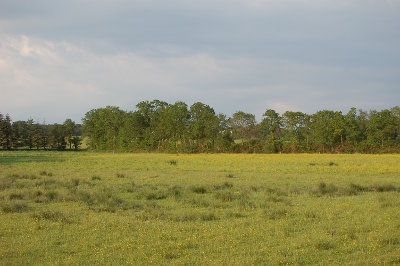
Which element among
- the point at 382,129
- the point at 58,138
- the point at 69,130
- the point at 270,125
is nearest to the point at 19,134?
the point at 58,138

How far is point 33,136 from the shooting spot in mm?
103500

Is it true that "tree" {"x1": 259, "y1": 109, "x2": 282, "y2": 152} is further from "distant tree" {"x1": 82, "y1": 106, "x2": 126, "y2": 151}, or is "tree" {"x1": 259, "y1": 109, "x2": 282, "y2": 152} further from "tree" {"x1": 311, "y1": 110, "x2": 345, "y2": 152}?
"distant tree" {"x1": 82, "y1": 106, "x2": 126, "y2": 151}

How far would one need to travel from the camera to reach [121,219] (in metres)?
13.2

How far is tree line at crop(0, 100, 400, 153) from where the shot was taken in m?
72.8

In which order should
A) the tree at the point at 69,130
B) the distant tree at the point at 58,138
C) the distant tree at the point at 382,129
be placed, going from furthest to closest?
the tree at the point at 69,130, the distant tree at the point at 58,138, the distant tree at the point at 382,129

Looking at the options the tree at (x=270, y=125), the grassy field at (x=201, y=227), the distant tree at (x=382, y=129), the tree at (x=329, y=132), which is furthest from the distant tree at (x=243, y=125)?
the grassy field at (x=201, y=227)

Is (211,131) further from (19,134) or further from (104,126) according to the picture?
(19,134)

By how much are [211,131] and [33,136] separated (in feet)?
160

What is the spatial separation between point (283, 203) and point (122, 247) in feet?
26.2

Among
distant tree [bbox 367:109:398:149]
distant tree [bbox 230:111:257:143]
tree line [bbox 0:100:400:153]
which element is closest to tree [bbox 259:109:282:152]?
tree line [bbox 0:100:400:153]

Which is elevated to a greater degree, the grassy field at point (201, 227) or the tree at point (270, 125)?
the tree at point (270, 125)

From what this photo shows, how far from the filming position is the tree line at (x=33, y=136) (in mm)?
99938

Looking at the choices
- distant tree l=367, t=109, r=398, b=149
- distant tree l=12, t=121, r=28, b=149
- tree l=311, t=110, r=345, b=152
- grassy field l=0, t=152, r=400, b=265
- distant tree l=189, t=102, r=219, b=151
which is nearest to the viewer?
grassy field l=0, t=152, r=400, b=265

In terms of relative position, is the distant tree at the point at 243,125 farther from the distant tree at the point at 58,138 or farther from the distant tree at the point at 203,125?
the distant tree at the point at 58,138
